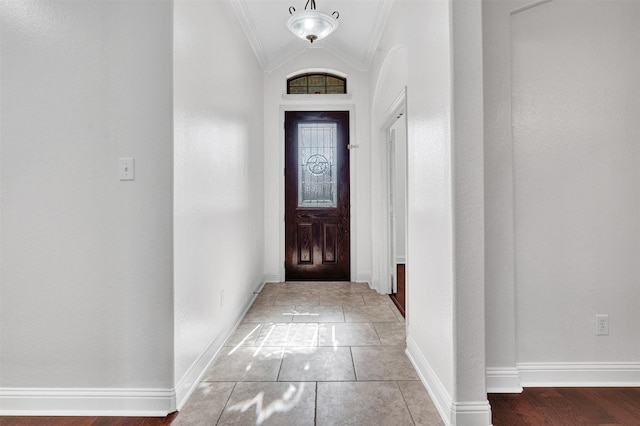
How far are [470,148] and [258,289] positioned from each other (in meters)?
3.33

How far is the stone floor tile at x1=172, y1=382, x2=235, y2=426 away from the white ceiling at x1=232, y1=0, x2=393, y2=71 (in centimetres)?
309

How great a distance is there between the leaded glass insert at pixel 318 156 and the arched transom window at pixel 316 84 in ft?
1.62

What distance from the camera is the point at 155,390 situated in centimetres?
186

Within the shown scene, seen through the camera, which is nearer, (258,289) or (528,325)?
(528,325)

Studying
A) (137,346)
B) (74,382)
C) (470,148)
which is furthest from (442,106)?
(74,382)

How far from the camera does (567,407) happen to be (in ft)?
6.22

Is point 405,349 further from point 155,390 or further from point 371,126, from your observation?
point 371,126

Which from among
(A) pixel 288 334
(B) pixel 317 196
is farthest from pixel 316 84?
(A) pixel 288 334

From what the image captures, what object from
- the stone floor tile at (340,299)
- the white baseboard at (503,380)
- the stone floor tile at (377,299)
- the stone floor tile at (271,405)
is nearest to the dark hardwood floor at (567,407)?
the white baseboard at (503,380)

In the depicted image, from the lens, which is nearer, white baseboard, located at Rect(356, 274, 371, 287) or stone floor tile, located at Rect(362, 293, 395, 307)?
stone floor tile, located at Rect(362, 293, 395, 307)

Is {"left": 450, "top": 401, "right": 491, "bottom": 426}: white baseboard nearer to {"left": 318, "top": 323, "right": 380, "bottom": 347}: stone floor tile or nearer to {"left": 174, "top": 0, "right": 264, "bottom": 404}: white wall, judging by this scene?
{"left": 318, "top": 323, "right": 380, "bottom": 347}: stone floor tile

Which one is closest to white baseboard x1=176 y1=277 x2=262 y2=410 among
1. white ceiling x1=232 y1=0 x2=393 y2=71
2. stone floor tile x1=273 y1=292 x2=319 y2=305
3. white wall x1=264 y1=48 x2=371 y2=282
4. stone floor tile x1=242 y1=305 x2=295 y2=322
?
stone floor tile x1=242 y1=305 x2=295 y2=322

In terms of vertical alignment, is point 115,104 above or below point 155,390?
above

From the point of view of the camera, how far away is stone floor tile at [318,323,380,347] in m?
2.79
